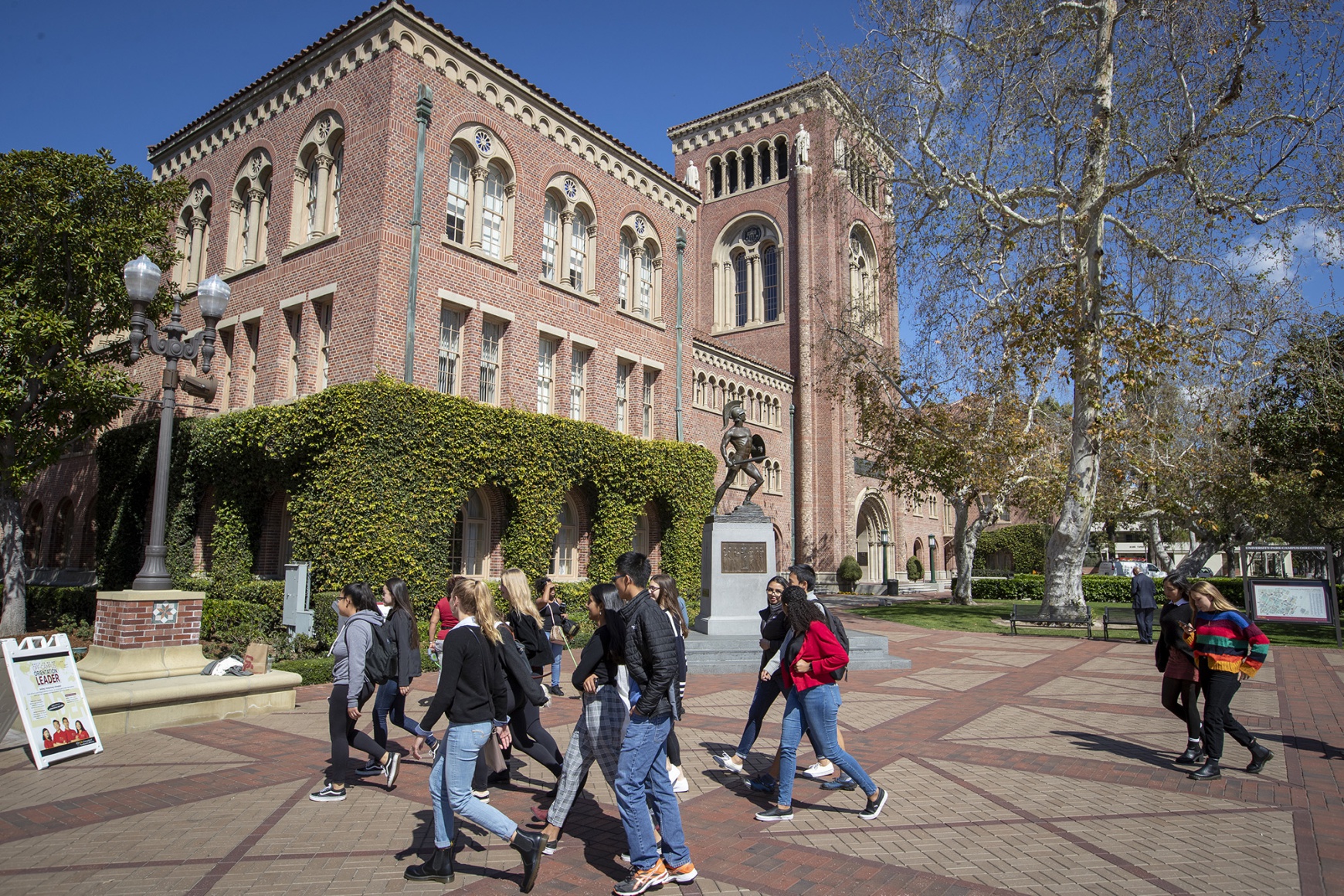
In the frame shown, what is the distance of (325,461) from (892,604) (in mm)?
22574

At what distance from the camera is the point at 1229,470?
2894cm

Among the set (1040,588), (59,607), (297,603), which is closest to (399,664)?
(297,603)

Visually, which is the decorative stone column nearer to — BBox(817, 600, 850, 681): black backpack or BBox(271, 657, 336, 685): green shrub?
→ BBox(271, 657, 336, 685): green shrub

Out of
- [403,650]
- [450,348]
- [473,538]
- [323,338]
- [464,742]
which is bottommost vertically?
[464,742]

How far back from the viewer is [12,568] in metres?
19.1

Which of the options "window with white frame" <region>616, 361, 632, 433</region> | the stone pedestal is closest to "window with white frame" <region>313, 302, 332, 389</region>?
"window with white frame" <region>616, 361, 632, 433</region>

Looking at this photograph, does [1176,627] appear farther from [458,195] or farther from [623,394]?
[623,394]

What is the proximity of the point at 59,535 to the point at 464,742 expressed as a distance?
3056cm

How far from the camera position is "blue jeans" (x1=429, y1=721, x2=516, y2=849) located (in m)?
4.45

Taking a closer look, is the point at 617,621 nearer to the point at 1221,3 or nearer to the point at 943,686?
the point at 943,686

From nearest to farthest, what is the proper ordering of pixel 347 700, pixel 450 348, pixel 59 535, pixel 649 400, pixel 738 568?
pixel 347 700 < pixel 738 568 < pixel 450 348 < pixel 649 400 < pixel 59 535

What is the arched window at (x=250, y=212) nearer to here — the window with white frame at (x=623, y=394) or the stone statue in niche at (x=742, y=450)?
the window with white frame at (x=623, y=394)

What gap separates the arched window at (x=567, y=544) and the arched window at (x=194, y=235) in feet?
39.9

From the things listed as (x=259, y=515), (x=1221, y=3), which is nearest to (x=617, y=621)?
(x=259, y=515)
